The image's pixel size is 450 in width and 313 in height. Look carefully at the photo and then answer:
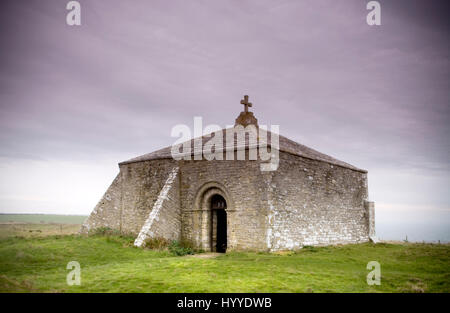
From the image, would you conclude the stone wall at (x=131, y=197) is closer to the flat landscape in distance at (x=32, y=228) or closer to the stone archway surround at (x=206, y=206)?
the stone archway surround at (x=206, y=206)

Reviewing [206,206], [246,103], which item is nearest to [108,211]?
[206,206]

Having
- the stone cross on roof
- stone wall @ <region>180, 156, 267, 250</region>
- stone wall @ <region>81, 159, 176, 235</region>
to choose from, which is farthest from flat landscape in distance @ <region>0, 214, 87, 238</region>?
the stone cross on roof

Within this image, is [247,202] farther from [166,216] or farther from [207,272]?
[207,272]

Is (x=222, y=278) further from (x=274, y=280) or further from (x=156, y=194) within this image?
(x=156, y=194)

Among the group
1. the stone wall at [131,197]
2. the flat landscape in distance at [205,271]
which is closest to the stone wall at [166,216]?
the flat landscape in distance at [205,271]

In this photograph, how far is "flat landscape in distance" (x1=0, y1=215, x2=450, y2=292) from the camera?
24.8 feet

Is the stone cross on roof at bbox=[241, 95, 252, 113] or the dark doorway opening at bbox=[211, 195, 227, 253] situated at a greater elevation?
the stone cross on roof at bbox=[241, 95, 252, 113]

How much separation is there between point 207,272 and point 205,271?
16 cm

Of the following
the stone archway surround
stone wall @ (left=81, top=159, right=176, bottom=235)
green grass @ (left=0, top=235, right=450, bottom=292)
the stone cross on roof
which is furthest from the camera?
the stone cross on roof

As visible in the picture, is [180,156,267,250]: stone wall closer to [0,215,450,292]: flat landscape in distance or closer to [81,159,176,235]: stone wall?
[0,215,450,292]: flat landscape in distance

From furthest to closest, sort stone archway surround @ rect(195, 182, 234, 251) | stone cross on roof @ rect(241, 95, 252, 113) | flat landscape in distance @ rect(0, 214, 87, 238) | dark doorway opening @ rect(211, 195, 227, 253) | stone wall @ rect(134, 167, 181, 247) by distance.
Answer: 1. stone cross on roof @ rect(241, 95, 252, 113)
2. dark doorway opening @ rect(211, 195, 227, 253)
3. stone archway surround @ rect(195, 182, 234, 251)
4. stone wall @ rect(134, 167, 181, 247)
5. flat landscape in distance @ rect(0, 214, 87, 238)

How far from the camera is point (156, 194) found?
18.1 meters
